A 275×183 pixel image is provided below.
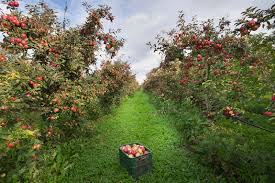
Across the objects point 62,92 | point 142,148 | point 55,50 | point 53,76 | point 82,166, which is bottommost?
point 82,166

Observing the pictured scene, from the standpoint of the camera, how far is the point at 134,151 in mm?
5500

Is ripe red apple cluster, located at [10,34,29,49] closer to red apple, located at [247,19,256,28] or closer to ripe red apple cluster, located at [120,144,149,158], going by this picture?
ripe red apple cluster, located at [120,144,149,158]

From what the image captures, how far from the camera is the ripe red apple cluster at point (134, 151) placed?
545 cm

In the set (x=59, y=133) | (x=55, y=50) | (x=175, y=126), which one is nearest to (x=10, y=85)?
(x=55, y=50)

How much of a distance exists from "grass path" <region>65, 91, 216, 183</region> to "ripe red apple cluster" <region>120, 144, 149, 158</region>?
1.56 feet

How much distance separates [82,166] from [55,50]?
327 cm

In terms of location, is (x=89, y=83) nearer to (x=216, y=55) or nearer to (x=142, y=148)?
(x=142, y=148)

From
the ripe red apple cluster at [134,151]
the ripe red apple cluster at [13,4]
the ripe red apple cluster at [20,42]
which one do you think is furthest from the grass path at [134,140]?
the ripe red apple cluster at [13,4]

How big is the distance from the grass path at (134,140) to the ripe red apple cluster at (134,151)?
0.48 m

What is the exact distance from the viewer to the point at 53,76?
4.94 meters

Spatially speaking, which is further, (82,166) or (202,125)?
(202,125)

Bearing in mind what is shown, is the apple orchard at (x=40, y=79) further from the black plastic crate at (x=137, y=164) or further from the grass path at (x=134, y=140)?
the black plastic crate at (x=137, y=164)

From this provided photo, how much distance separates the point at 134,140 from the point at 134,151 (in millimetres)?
2319

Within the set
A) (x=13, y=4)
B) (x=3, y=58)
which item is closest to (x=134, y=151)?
(x=3, y=58)
